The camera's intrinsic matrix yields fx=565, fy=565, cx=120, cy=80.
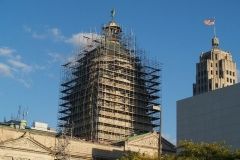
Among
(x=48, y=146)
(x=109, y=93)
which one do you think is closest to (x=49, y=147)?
(x=48, y=146)

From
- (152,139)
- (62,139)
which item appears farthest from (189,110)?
(62,139)

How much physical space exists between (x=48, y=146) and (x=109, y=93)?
30527mm

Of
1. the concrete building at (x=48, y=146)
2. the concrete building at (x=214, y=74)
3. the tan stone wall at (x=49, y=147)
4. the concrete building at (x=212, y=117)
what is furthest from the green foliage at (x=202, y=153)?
the concrete building at (x=214, y=74)

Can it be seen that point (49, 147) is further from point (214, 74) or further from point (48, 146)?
point (214, 74)

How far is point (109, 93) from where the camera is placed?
138 m

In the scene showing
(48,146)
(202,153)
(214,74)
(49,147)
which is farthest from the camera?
(214,74)

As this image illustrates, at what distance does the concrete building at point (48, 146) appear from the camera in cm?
10594

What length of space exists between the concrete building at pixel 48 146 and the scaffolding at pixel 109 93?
1075 centimetres

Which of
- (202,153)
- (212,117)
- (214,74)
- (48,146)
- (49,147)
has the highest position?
(214,74)

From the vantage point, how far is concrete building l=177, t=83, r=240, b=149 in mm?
113750

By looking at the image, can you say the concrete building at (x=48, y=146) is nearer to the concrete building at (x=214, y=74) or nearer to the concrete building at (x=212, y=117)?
the concrete building at (x=212, y=117)

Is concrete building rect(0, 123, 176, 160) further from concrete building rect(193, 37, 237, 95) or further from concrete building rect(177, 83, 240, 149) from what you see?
concrete building rect(193, 37, 237, 95)

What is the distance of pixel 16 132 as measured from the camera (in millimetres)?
107625

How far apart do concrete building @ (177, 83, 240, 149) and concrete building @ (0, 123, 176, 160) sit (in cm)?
1130
